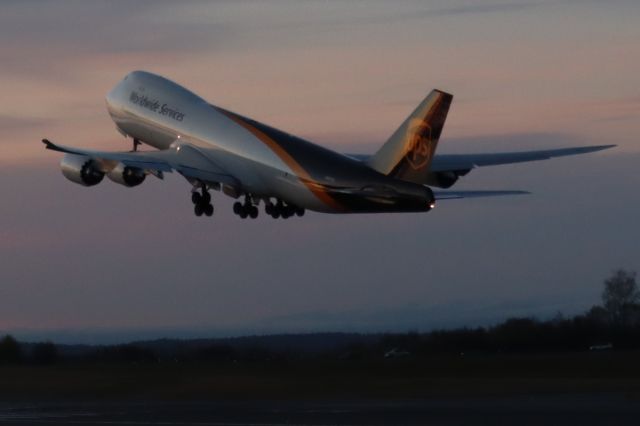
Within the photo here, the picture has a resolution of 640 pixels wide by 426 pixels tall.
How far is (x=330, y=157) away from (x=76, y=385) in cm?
1385

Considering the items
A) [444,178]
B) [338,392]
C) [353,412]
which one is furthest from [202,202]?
[353,412]

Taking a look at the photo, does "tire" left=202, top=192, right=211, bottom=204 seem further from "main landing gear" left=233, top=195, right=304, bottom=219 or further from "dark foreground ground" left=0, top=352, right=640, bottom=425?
"dark foreground ground" left=0, top=352, right=640, bottom=425

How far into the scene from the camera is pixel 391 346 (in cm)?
7644

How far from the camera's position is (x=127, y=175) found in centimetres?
6569

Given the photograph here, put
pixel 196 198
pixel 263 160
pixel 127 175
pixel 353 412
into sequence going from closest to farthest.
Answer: pixel 353 412, pixel 263 160, pixel 127 175, pixel 196 198

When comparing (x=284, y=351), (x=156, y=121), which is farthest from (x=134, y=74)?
(x=284, y=351)

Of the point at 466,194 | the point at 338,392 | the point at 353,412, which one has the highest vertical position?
the point at 466,194

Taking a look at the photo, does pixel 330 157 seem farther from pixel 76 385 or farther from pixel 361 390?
pixel 76 385

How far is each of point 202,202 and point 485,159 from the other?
12471 millimetres

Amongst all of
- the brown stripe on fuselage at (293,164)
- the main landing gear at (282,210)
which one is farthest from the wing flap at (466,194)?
the main landing gear at (282,210)

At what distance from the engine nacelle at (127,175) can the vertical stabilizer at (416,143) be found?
1234 centimetres

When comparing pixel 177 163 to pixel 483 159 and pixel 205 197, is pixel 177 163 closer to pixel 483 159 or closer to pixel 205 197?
pixel 205 197

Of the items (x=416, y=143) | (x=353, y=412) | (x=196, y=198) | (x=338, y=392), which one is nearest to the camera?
(x=353, y=412)

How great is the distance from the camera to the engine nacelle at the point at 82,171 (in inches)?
2645
